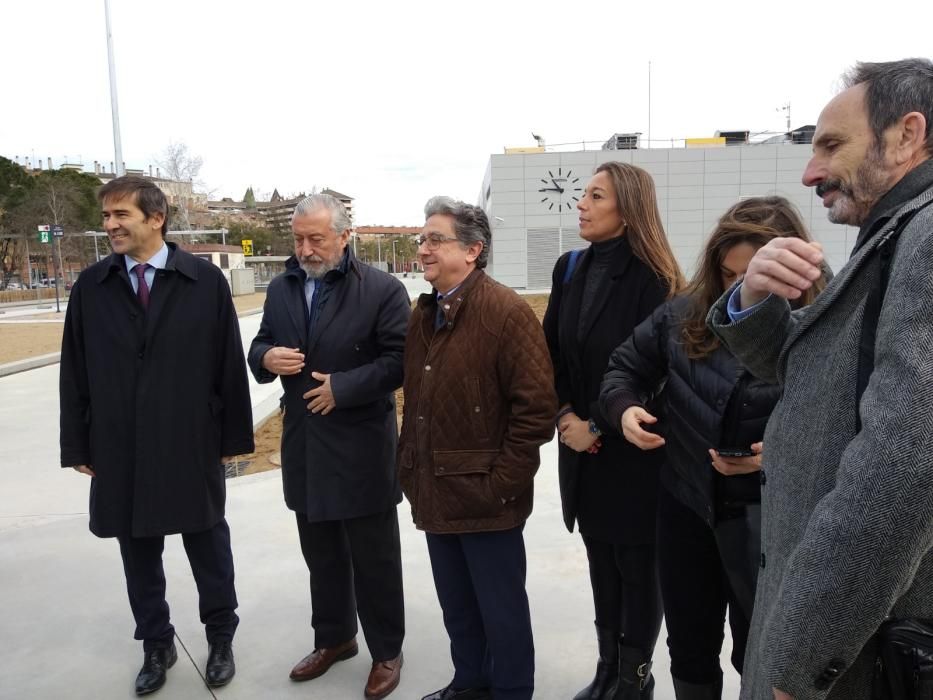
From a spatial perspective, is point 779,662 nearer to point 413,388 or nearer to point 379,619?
point 413,388

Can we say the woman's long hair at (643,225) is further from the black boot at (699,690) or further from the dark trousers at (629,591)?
the black boot at (699,690)

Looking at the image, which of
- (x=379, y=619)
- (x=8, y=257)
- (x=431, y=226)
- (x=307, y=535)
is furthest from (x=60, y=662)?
(x=8, y=257)

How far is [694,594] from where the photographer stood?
226 cm

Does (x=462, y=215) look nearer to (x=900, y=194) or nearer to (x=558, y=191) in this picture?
(x=900, y=194)

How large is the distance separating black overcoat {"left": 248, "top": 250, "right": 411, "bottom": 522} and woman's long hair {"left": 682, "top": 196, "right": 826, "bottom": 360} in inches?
49.7

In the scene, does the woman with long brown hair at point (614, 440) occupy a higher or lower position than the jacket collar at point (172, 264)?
lower

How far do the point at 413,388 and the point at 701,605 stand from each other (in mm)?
1277

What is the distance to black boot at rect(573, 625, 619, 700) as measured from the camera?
2.72 meters

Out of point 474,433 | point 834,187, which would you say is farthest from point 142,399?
point 834,187

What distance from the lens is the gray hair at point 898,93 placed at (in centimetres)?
121

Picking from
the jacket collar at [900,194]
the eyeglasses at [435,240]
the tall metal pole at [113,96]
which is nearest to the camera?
the jacket collar at [900,194]

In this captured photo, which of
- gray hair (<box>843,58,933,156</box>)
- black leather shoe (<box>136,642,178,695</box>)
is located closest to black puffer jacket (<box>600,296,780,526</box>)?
gray hair (<box>843,58,933,156</box>)

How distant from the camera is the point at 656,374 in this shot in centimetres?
245

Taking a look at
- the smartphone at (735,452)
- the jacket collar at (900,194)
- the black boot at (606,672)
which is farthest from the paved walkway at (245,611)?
the jacket collar at (900,194)
